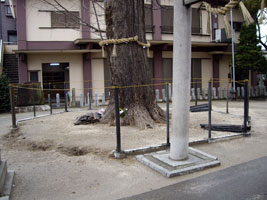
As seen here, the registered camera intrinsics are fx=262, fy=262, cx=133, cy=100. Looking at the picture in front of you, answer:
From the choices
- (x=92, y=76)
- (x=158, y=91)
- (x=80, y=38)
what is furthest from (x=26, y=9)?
(x=158, y=91)

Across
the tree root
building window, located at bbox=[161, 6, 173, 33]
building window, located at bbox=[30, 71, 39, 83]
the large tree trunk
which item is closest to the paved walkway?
the tree root

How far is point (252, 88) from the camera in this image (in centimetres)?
2175

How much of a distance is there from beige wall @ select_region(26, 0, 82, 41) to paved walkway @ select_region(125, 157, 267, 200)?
14665 millimetres

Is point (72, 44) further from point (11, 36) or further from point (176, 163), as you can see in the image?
point (176, 163)

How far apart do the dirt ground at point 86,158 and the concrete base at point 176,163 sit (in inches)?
4.3

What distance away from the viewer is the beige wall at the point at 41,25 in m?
16.5

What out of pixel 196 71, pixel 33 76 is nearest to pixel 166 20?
pixel 196 71

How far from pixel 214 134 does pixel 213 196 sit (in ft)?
11.5

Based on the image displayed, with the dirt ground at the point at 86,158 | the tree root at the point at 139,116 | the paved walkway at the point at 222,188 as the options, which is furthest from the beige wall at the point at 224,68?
the paved walkway at the point at 222,188

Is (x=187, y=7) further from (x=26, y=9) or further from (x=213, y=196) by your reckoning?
(x=26, y=9)

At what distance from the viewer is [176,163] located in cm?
450

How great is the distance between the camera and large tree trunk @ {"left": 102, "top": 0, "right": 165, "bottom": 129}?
777 cm

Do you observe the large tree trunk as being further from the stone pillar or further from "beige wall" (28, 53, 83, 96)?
"beige wall" (28, 53, 83, 96)

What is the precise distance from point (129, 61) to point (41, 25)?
1112 centimetres
